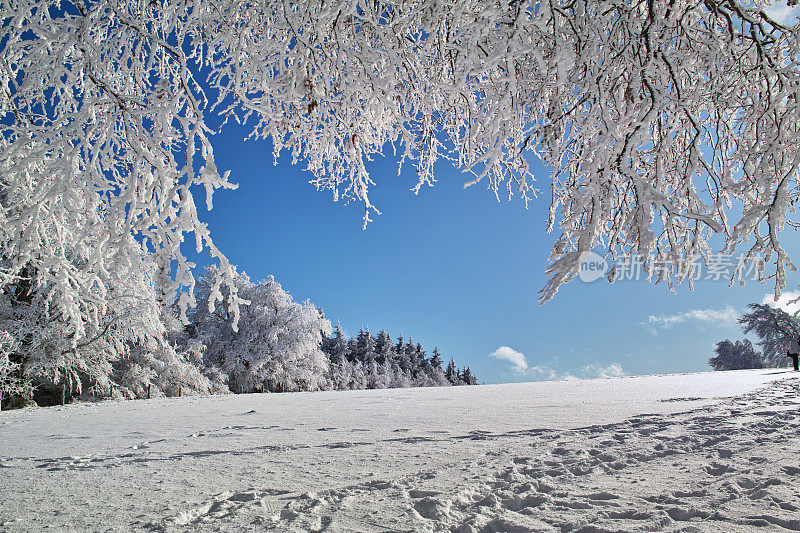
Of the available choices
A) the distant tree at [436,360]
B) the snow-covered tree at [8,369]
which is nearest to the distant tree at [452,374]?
the distant tree at [436,360]

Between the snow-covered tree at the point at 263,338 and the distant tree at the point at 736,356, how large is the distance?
30739 millimetres

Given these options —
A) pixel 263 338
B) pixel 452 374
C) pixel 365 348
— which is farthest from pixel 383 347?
pixel 263 338

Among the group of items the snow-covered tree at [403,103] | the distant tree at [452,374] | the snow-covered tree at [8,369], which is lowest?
the distant tree at [452,374]

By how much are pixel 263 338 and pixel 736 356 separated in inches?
1380

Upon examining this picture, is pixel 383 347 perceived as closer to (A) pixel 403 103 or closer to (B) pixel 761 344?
(B) pixel 761 344

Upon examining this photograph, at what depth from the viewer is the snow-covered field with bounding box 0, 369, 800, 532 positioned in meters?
1.29

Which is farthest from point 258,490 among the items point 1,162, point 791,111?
point 791,111

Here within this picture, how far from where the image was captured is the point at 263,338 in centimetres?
2223

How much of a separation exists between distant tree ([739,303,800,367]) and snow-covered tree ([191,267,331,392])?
23340 millimetres

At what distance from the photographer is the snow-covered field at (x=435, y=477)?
129 centimetres

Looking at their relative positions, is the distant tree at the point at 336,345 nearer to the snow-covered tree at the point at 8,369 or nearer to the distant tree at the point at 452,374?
the distant tree at the point at 452,374

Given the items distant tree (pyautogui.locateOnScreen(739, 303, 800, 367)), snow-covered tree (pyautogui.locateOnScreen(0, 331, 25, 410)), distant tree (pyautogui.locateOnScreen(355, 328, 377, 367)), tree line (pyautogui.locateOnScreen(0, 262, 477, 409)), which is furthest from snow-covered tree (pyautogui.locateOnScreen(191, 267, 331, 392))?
distant tree (pyautogui.locateOnScreen(739, 303, 800, 367))

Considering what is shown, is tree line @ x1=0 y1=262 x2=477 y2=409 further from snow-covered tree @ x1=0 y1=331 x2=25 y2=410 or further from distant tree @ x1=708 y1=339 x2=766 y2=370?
distant tree @ x1=708 y1=339 x2=766 y2=370

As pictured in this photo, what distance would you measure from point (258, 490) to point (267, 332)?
21550 millimetres
